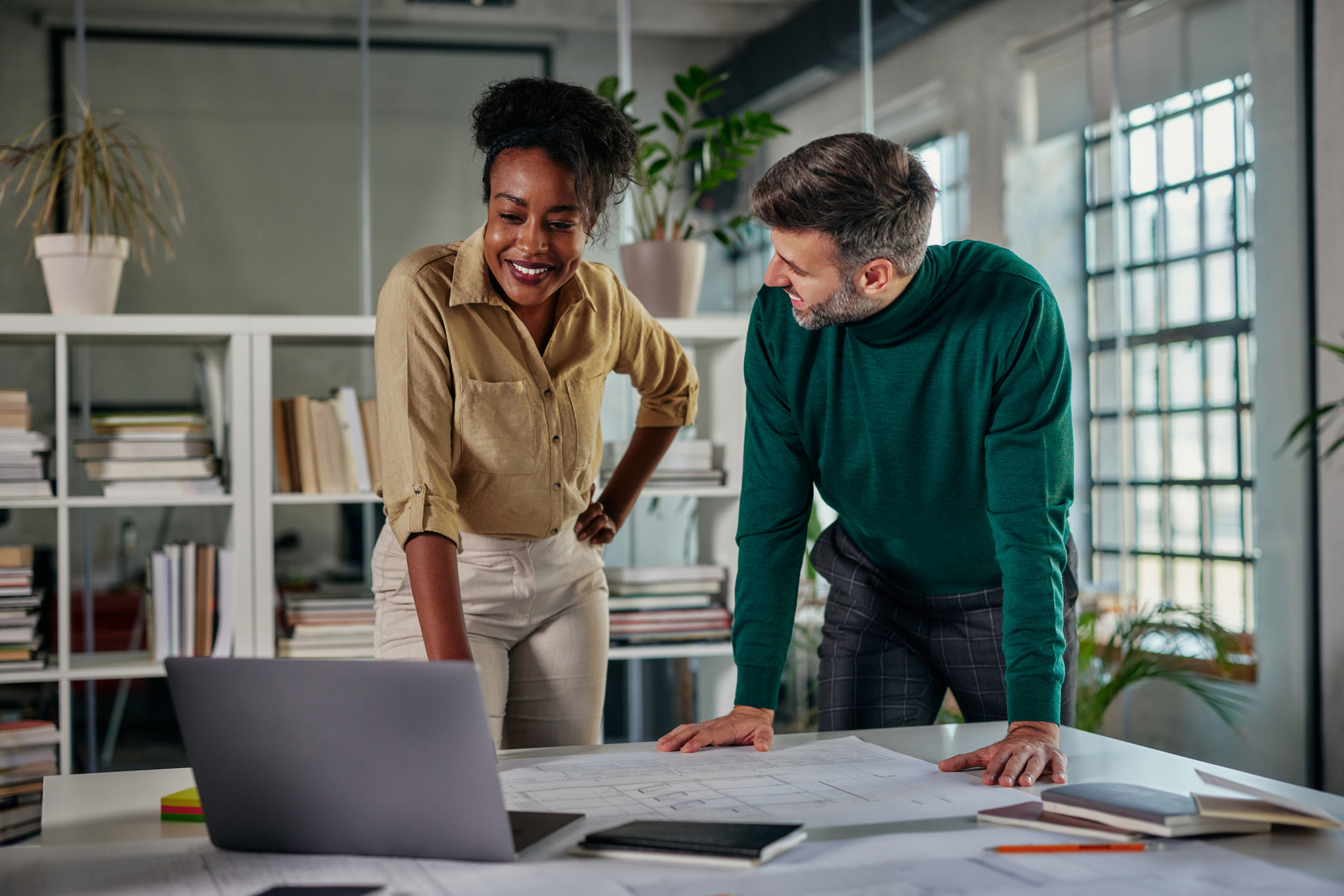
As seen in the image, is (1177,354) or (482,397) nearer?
(482,397)

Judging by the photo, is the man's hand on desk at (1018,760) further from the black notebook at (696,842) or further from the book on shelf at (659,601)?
the book on shelf at (659,601)

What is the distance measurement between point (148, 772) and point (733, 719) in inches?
27.0

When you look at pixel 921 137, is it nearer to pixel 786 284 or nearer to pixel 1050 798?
pixel 786 284

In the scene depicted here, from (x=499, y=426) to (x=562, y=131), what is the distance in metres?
0.43

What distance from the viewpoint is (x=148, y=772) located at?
4.55 feet

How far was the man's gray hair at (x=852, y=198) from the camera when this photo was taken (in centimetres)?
159

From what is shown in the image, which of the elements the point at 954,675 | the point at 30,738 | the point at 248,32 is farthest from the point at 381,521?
the point at 954,675

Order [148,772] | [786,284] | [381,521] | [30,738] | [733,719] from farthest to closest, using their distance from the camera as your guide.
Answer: [381,521] < [30,738] < [786,284] < [733,719] < [148,772]

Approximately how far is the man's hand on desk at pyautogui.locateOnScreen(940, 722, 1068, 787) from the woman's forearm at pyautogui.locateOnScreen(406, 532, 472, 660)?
0.63 m

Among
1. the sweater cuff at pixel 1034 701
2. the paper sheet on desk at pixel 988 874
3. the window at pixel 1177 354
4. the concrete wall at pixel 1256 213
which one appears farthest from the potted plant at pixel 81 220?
the window at pixel 1177 354

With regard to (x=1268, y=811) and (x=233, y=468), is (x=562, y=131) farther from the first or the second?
(x=233, y=468)

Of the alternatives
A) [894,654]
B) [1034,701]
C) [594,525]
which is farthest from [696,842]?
[594,525]

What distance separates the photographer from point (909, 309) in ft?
5.47

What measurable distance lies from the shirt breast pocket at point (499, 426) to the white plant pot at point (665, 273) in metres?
1.28
